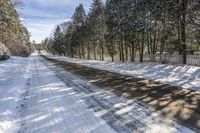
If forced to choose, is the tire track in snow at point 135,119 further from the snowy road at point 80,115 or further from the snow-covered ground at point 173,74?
the snow-covered ground at point 173,74

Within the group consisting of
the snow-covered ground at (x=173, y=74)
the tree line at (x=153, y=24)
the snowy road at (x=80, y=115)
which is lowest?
the snowy road at (x=80, y=115)

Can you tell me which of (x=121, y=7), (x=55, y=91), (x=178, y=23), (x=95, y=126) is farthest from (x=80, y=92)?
(x=121, y=7)

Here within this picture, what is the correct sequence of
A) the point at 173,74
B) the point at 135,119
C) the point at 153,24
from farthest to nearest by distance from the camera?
1. the point at 153,24
2. the point at 173,74
3. the point at 135,119

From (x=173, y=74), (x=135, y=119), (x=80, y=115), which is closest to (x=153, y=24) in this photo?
(x=173, y=74)

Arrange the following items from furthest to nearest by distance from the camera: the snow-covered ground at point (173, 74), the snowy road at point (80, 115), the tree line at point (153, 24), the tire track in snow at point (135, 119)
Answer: the tree line at point (153, 24) → the snow-covered ground at point (173, 74) → the snowy road at point (80, 115) → the tire track in snow at point (135, 119)

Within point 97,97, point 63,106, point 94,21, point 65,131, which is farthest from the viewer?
point 94,21

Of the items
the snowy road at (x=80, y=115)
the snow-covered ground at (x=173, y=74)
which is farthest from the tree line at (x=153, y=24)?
the snowy road at (x=80, y=115)

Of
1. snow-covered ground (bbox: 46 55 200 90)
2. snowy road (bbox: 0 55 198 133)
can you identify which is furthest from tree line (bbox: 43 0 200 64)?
snowy road (bbox: 0 55 198 133)

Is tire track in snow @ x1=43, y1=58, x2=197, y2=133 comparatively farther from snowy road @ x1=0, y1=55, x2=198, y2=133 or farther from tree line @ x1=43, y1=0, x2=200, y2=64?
tree line @ x1=43, y1=0, x2=200, y2=64

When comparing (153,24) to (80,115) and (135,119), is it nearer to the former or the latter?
(80,115)

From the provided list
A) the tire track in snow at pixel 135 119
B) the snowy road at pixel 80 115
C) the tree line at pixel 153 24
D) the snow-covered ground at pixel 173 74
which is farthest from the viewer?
the tree line at pixel 153 24

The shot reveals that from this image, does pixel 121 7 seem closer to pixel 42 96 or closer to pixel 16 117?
pixel 42 96

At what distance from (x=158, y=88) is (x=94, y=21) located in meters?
46.1

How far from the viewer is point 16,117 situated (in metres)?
6.80
